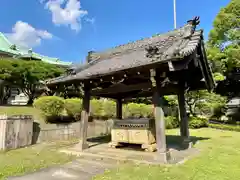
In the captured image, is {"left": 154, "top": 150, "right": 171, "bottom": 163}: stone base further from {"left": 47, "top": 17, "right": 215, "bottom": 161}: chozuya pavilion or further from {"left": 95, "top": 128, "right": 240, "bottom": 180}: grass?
{"left": 95, "top": 128, "right": 240, "bottom": 180}: grass

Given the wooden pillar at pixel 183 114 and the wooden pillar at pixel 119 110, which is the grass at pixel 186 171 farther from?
the wooden pillar at pixel 119 110

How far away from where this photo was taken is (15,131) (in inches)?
284

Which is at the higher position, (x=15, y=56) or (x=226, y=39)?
(x=226, y=39)

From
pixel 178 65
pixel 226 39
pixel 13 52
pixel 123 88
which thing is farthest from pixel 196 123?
pixel 13 52

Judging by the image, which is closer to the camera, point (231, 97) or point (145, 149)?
point (145, 149)

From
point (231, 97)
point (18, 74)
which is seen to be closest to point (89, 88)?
point (18, 74)

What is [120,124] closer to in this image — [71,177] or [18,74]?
[71,177]

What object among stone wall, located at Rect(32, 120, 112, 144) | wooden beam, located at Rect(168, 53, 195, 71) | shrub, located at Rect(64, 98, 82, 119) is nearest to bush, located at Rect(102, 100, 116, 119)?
stone wall, located at Rect(32, 120, 112, 144)

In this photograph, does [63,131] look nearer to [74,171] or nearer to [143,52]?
[74,171]

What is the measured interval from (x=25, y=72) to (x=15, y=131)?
1002cm

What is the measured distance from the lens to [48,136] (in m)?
8.76

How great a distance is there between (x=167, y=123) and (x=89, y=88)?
965cm

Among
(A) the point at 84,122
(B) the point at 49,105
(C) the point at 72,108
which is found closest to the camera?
(A) the point at 84,122

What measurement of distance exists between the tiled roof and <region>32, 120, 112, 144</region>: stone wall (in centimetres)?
252
